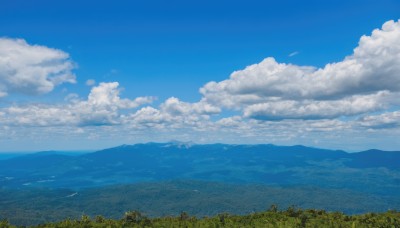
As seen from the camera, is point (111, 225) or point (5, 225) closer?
point (5, 225)

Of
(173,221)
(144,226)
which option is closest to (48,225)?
(144,226)

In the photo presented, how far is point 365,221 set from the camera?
4366 cm

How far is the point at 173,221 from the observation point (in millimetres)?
44000

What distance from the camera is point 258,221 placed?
4344 cm

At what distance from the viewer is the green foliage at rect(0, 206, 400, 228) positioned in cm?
4009

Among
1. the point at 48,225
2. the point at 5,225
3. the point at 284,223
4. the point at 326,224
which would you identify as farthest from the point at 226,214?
the point at 5,225

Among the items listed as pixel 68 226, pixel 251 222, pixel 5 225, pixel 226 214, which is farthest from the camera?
pixel 226 214

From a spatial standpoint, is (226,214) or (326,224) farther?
(226,214)

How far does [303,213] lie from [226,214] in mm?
9878

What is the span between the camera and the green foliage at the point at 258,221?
40.1 m

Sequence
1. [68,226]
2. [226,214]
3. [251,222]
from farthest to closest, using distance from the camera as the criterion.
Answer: [226,214]
[251,222]
[68,226]

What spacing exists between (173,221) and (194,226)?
3928 millimetres

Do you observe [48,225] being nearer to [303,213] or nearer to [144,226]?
[144,226]

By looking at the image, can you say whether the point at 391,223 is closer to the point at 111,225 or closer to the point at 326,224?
the point at 326,224
